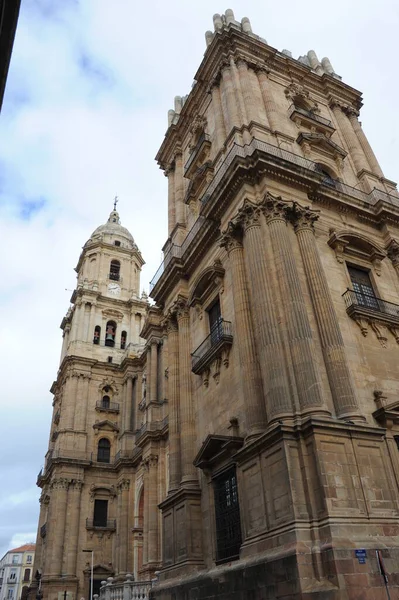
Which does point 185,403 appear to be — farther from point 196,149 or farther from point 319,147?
point 319,147

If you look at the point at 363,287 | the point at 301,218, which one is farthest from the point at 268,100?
the point at 363,287

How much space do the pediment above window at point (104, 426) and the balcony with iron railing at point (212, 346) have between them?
1022 inches

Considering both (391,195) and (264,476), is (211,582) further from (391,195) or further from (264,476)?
(391,195)

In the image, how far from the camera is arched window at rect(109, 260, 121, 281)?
57.0m

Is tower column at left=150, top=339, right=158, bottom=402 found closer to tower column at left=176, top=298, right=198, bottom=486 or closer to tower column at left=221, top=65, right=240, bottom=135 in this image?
tower column at left=176, top=298, right=198, bottom=486

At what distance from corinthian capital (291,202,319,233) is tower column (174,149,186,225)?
9062 millimetres

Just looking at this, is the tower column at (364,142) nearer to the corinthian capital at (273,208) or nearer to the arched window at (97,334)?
the corinthian capital at (273,208)

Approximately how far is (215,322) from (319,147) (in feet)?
33.4

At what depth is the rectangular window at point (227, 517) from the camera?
1585 centimetres

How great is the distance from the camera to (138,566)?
3584cm

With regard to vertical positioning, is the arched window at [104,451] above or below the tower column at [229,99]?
below

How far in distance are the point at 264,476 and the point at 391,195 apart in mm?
15343

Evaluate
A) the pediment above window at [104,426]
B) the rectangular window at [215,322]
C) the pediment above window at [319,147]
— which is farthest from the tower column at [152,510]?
the pediment above window at [319,147]

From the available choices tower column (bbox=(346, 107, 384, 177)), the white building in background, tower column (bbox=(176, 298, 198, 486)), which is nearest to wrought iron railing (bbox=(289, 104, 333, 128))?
tower column (bbox=(346, 107, 384, 177))
